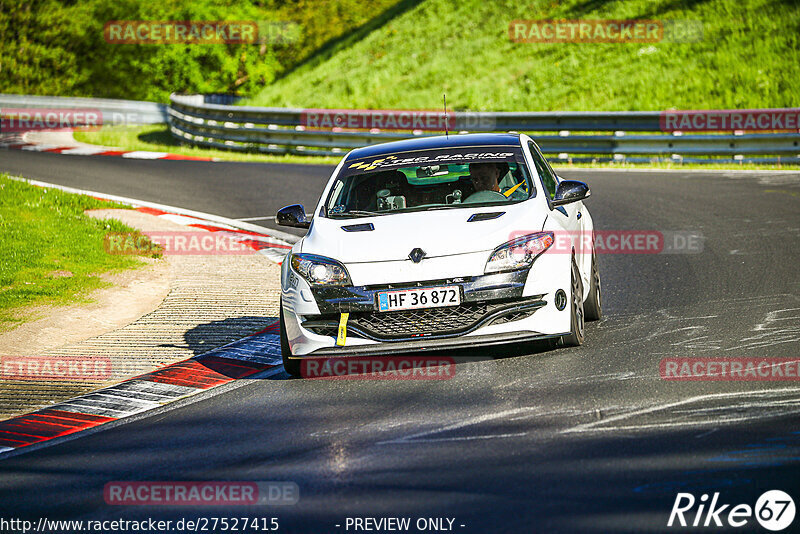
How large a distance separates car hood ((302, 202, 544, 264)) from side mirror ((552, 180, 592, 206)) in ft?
0.84

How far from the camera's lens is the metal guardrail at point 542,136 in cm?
2097

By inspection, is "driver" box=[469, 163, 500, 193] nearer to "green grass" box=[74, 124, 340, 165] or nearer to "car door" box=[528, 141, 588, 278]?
"car door" box=[528, 141, 588, 278]

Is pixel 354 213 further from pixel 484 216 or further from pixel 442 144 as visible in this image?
pixel 442 144

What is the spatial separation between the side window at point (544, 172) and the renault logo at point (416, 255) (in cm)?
153

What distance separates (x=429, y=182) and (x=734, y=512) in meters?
4.95

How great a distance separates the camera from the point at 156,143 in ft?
105

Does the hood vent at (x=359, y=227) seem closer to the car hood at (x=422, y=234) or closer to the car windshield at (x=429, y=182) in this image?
the car hood at (x=422, y=234)

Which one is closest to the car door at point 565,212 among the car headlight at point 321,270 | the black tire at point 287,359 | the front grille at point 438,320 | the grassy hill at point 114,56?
the front grille at point 438,320

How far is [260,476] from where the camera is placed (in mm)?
5449

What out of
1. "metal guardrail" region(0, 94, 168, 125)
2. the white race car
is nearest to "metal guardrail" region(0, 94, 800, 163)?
"metal guardrail" region(0, 94, 168, 125)

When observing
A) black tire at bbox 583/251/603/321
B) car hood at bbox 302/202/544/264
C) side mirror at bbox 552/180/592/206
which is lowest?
black tire at bbox 583/251/603/321

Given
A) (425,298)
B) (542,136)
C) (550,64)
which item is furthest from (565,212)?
(550,64)

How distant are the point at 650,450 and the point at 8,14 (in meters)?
63.8

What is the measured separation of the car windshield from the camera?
27.7ft
